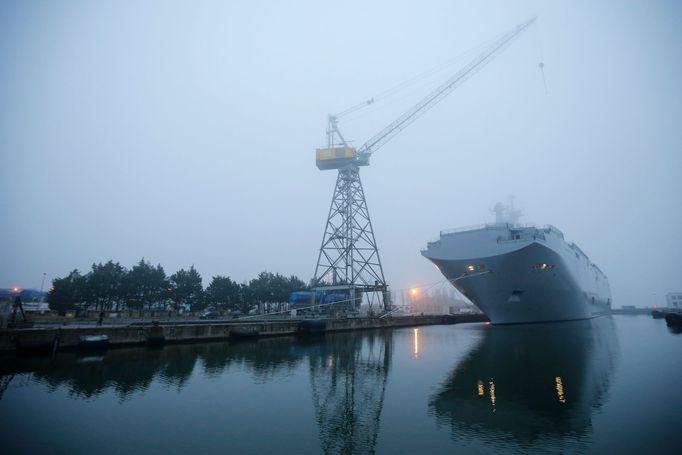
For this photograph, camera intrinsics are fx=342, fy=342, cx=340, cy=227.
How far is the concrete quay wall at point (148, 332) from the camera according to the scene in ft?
77.3

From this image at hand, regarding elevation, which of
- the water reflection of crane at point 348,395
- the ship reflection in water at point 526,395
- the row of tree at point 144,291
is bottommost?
the water reflection of crane at point 348,395

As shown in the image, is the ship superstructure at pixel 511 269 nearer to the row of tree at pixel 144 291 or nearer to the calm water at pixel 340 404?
the calm water at pixel 340 404

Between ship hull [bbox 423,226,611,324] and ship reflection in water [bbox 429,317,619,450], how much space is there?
12464 mm

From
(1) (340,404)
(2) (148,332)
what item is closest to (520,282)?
(1) (340,404)

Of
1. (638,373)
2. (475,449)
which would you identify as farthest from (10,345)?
(638,373)

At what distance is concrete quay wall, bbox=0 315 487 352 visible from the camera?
23.5m

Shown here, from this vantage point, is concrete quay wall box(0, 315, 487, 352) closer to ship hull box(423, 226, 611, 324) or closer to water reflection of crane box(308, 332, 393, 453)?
water reflection of crane box(308, 332, 393, 453)

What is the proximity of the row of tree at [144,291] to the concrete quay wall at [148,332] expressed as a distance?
3455 cm

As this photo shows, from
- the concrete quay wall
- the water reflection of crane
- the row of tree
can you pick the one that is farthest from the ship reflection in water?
the row of tree

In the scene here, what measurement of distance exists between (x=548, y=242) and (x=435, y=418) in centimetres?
3530

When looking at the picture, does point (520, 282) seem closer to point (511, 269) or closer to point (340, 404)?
point (511, 269)

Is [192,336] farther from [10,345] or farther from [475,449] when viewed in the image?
[475,449]

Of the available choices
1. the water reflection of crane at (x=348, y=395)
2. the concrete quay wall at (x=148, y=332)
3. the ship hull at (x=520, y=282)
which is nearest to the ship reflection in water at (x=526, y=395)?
the water reflection of crane at (x=348, y=395)

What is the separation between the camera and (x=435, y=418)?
1241 centimetres
